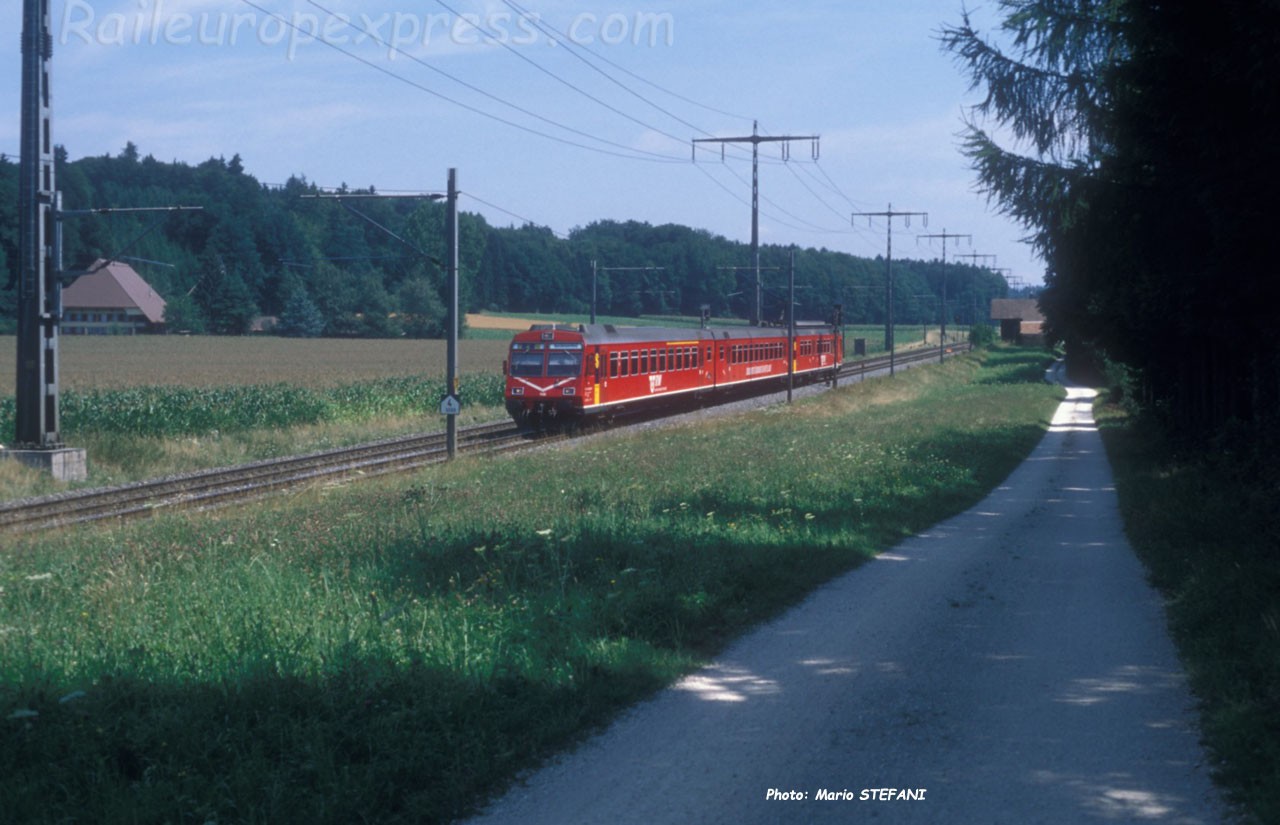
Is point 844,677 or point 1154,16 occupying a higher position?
point 1154,16

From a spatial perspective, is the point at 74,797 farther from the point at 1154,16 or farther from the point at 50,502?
the point at 50,502

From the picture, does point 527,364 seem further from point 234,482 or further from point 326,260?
point 326,260

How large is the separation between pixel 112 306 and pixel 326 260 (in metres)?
20.2

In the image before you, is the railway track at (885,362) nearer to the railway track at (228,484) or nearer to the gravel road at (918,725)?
the railway track at (228,484)

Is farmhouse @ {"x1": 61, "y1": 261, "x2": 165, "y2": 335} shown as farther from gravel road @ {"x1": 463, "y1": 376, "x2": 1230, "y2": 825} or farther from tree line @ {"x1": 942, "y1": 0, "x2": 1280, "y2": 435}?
gravel road @ {"x1": 463, "y1": 376, "x2": 1230, "y2": 825}

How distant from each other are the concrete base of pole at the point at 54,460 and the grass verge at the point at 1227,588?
1806 cm

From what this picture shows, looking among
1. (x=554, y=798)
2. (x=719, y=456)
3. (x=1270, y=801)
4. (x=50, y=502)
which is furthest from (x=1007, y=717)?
(x=50, y=502)

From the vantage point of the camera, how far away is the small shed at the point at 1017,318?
13338cm

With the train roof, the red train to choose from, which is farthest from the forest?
the red train

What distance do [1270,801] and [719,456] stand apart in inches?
662

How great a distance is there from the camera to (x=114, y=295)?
7775cm

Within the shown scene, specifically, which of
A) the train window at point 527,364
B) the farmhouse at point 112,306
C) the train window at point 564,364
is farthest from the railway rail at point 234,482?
the farmhouse at point 112,306

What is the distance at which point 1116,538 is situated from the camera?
14.2 m

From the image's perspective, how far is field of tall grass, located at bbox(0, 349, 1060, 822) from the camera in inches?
222
